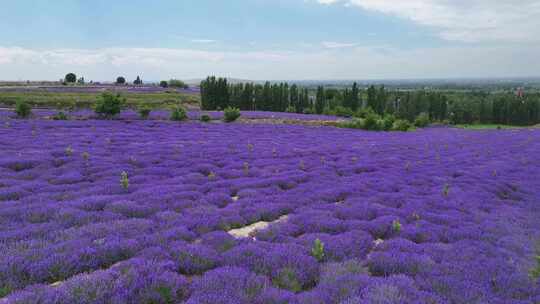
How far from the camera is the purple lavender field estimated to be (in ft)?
17.4

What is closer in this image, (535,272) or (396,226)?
(535,272)

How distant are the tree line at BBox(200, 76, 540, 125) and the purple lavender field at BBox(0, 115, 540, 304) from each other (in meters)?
57.3

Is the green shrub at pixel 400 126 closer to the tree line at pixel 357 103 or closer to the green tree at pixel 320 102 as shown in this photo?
the tree line at pixel 357 103

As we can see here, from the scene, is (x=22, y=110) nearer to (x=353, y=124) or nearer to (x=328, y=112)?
(x=353, y=124)

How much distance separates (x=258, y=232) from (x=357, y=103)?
271 feet

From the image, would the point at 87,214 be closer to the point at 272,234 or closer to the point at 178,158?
the point at 272,234

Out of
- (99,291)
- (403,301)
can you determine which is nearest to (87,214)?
(99,291)

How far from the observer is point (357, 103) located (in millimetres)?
86875

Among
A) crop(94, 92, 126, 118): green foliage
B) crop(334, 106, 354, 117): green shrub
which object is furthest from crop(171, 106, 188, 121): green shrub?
crop(334, 106, 354, 117): green shrub

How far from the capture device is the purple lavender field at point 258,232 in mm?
5297

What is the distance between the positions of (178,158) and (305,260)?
12.3m

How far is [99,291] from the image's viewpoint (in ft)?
16.0

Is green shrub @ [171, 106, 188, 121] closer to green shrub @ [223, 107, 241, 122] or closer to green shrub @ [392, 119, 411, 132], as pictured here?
green shrub @ [223, 107, 241, 122]

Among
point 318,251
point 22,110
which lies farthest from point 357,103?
point 318,251
